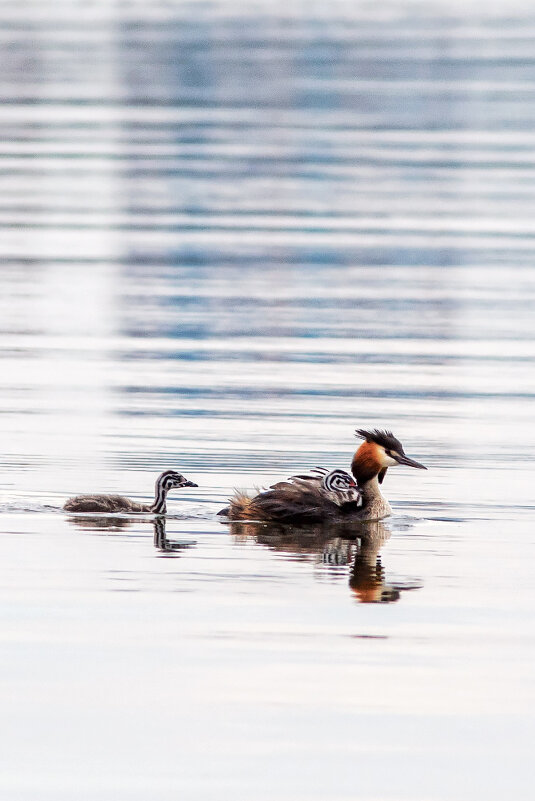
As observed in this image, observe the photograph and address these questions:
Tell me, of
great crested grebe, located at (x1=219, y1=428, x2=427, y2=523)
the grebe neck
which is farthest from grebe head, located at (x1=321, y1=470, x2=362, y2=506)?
the grebe neck

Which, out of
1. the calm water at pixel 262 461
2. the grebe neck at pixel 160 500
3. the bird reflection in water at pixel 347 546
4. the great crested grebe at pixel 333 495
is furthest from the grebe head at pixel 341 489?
the grebe neck at pixel 160 500

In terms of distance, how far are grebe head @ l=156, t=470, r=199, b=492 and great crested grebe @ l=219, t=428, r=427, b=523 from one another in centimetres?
33

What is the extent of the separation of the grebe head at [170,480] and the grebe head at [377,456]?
1.24 m

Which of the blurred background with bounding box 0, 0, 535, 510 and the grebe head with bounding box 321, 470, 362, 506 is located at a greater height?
the blurred background with bounding box 0, 0, 535, 510

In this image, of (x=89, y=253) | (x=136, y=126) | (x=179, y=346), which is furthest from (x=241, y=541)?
(x=136, y=126)

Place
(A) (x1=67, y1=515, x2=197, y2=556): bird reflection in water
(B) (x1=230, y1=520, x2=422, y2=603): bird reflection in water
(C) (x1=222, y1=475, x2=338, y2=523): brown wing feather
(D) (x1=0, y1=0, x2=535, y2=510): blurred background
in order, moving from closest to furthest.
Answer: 1. (B) (x1=230, y1=520, x2=422, y2=603): bird reflection in water
2. (A) (x1=67, y1=515, x2=197, y2=556): bird reflection in water
3. (C) (x1=222, y1=475, x2=338, y2=523): brown wing feather
4. (D) (x1=0, y1=0, x2=535, y2=510): blurred background

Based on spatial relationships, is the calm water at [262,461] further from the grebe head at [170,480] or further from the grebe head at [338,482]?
the grebe head at [338,482]

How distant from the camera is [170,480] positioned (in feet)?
42.6

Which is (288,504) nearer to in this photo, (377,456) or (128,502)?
(377,456)

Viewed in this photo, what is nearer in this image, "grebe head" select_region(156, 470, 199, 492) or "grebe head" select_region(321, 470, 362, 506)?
"grebe head" select_region(156, 470, 199, 492)

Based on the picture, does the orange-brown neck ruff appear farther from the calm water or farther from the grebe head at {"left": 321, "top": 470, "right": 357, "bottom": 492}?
the calm water

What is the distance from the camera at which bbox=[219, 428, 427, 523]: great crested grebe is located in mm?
12961

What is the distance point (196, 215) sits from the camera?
33.5 metres

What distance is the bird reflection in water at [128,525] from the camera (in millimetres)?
11994
